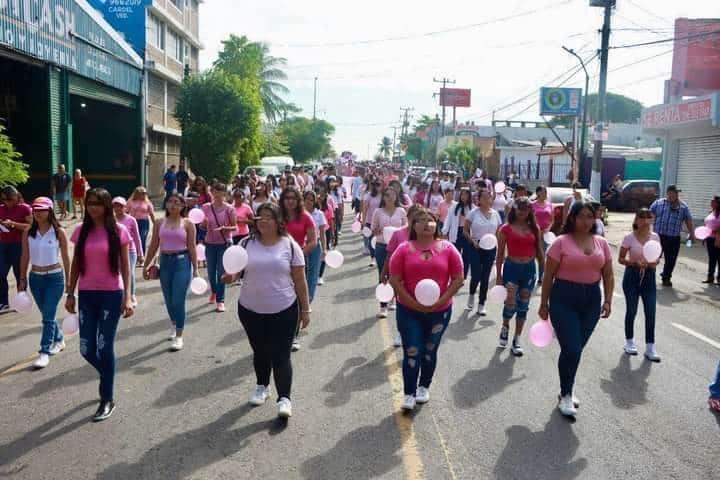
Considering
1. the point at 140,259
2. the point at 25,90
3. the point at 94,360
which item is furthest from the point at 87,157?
the point at 94,360

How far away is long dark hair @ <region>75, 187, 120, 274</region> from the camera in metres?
5.50

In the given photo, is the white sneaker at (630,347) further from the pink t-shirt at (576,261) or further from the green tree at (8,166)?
the green tree at (8,166)

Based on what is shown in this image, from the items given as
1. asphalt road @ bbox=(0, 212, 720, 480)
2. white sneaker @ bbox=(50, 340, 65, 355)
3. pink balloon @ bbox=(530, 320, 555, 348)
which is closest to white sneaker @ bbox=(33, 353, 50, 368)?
asphalt road @ bbox=(0, 212, 720, 480)

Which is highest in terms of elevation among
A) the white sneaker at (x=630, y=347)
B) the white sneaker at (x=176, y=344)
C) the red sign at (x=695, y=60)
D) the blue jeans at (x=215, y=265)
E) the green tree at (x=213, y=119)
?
the red sign at (x=695, y=60)

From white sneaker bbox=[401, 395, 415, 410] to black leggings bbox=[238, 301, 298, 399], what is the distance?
91 cm

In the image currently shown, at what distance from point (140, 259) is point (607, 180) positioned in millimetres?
32503

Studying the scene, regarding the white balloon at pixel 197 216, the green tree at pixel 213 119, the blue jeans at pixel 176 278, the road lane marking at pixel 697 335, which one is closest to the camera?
the blue jeans at pixel 176 278

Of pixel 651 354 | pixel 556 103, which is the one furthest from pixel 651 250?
pixel 556 103

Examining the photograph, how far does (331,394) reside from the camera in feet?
20.1

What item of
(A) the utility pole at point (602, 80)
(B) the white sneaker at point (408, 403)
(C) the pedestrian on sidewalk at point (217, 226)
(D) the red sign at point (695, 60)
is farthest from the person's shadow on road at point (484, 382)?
(D) the red sign at point (695, 60)

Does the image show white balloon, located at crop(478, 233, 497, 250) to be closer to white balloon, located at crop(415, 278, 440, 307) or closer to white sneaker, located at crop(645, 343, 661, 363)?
white sneaker, located at crop(645, 343, 661, 363)

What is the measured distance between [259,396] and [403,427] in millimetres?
1214

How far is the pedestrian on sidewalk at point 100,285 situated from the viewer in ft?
18.0

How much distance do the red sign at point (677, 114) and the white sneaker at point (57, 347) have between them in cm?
2060
